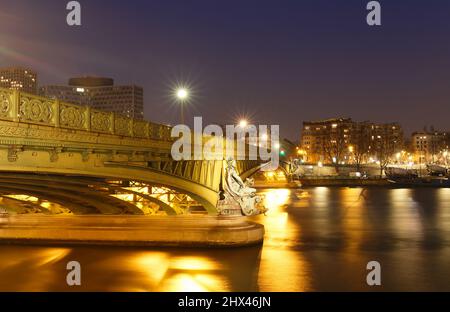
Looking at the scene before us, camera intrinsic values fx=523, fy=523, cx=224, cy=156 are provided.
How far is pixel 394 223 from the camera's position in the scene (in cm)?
3247

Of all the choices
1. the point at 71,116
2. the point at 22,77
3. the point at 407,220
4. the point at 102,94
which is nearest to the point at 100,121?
the point at 71,116

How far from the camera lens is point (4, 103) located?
14.5m

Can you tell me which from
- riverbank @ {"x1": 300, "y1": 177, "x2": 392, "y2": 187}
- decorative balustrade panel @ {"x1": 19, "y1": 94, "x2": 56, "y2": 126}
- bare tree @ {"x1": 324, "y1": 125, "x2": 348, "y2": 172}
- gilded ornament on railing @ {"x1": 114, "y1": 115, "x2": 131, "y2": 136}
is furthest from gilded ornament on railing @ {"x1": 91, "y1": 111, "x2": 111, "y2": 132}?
bare tree @ {"x1": 324, "y1": 125, "x2": 348, "y2": 172}

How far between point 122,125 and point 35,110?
219 inches

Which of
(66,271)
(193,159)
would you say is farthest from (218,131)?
(66,271)

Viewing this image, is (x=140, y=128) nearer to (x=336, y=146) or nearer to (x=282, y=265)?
(x=282, y=265)

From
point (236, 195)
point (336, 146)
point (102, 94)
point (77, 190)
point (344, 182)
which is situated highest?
point (102, 94)

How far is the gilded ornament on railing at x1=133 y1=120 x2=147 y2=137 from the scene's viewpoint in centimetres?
2216

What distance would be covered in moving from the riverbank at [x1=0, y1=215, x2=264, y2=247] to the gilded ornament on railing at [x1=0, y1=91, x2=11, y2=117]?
284 inches

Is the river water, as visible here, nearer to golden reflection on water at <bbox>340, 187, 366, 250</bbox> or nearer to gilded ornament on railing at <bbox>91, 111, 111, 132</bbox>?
golden reflection on water at <bbox>340, 187, 366, 250</bbox>

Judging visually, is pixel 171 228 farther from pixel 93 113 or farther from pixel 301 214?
pixel 301 214

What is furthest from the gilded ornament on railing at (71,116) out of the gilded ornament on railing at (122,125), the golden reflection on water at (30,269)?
the golden reflection on water at (30,269)
